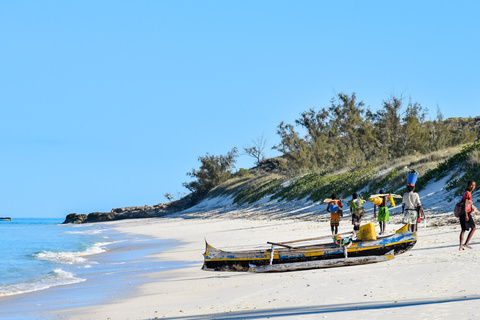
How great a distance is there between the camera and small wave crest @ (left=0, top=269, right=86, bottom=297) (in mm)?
13047

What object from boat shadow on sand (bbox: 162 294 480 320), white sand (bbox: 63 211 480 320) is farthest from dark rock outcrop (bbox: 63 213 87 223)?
boat shadow on sand (bbox: 162 294 480 320)

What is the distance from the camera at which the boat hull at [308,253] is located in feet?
38.9

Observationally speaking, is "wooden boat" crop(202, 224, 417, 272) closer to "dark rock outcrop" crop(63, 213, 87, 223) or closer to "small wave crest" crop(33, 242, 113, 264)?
"small wave crest" crop(33, 242, 113, 264)

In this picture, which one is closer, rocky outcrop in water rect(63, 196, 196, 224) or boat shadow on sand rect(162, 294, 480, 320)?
boat shadow on sand rect(162, 294, 480, 320)

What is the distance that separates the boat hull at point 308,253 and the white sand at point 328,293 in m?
0.27

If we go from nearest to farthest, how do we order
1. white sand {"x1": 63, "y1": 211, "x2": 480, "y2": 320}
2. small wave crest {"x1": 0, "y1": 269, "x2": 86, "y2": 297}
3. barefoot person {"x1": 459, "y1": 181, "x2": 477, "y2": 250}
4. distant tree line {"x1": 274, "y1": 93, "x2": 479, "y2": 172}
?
white sand {"x1": 63, "y1": 211, "x2": 480, "y2": 320}
barefoot person {"x1": 459, "y1": 181, "x2": 477, "y2": 250}
small wave crest {"x1": 0, "y1": 269, "x2": 86, "y2": 297}
distant tree line {"x1": 274, "y1": 93, "x2": 479, "y2": 172}

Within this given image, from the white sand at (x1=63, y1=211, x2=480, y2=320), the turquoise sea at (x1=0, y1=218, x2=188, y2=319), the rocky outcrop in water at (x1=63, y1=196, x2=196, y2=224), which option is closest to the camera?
the white sand at (x1=63, y1=211, x2=480, y2=320)

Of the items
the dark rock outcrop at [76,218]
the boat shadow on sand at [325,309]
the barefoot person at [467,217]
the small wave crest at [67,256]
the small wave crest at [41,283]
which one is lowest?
the small wave crest at [41,283]

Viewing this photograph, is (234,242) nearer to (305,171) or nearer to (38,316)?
(38,316)

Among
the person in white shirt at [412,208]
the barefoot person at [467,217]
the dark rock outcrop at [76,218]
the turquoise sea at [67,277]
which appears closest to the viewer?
the turquoise sea at [67,277]

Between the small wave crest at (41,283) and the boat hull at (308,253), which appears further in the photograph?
the small wave crest at (41,283)

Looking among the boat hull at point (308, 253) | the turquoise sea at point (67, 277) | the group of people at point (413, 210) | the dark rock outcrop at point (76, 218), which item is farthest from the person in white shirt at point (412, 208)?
the dark rock outcrop at point (76, 218)

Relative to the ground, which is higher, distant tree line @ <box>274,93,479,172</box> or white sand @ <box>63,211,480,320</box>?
distant tree line @ <box>274,93,479,172</box>

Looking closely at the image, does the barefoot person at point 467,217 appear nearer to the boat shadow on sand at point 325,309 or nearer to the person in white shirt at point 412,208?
the person in white shirt at point 412,208
